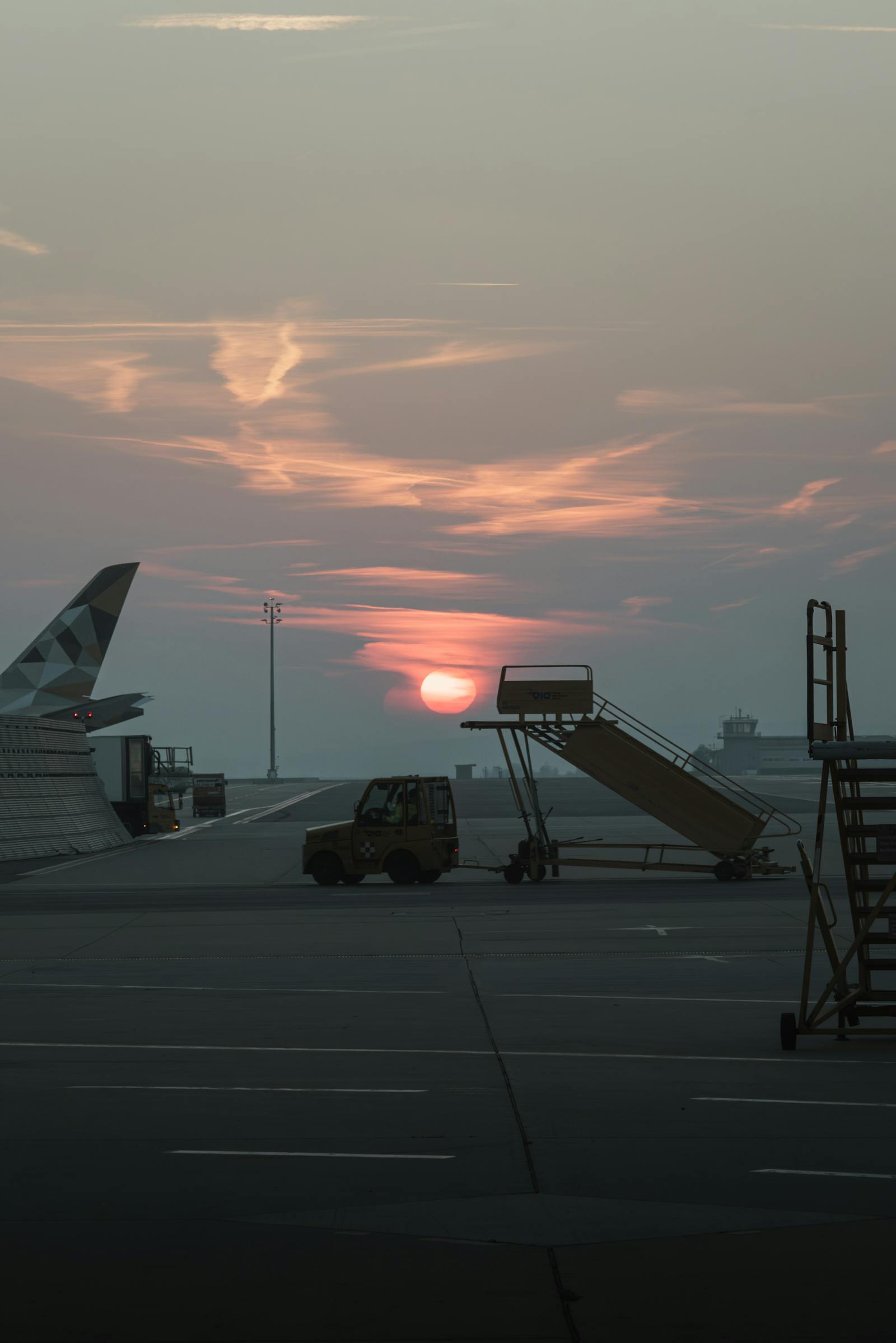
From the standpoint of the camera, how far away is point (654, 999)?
609 inches

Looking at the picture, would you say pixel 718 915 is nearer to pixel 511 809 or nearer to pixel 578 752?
pixel 578 752

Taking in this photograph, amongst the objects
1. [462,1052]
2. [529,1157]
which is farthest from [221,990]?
[529,1157]

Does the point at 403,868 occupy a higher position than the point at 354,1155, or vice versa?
the point at 354,1155

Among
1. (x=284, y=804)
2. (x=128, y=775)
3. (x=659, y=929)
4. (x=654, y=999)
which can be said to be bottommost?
(x=284, y=804)

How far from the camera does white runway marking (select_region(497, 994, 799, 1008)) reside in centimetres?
1526

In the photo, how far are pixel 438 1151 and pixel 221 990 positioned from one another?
837cm

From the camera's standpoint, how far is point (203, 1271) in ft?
21.7

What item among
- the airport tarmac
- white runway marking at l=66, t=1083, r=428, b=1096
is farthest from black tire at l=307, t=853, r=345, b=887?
white runway marking at l=66, t=1083, r=428, b=1096

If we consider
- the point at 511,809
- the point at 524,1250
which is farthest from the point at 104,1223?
the point at 511,809

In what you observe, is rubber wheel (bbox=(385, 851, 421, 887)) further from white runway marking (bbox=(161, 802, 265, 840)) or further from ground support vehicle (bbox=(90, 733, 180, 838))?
white runway marking (bbox=(161, 802, 265, 840))

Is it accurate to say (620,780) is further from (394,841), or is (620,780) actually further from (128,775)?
(128,775)

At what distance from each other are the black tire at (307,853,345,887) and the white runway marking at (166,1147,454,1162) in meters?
24.8

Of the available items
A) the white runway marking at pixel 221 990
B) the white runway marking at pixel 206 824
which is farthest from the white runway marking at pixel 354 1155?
the white runway marking at pixel 206 824

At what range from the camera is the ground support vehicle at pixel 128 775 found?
52.8 m
